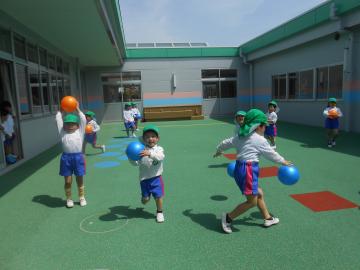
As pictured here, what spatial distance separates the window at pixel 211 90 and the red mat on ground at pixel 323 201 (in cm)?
1653

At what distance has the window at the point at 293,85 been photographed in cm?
1536

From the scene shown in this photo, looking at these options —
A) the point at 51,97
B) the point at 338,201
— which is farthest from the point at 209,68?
the point at 338,201

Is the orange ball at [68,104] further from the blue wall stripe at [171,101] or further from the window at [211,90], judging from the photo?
the window at [211,90]

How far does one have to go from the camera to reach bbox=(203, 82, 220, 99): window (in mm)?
20984

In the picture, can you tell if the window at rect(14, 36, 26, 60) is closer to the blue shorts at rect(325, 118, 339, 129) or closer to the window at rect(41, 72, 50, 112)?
the window at rect(41, 72, 50, 112)

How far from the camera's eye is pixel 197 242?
3441mm

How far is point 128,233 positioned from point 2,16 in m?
6.56

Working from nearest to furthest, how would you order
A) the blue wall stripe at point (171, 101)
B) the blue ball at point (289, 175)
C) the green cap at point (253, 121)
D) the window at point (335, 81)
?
the green cap at point (253, 121) → the blue ball at point (289, 175) → the window at point (335, 81) → the blue wall stripe at point (171, 101)

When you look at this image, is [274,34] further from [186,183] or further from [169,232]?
[169,232]

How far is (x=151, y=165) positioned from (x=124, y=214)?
3.39 ft

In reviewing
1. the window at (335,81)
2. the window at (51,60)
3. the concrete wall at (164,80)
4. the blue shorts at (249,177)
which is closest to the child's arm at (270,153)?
the blue shorts at (249,177)

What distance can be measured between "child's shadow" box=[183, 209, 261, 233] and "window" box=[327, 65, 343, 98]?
10.6 meters

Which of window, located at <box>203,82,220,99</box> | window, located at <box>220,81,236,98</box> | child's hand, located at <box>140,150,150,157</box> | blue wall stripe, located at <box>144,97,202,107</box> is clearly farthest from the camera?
window, located at <box>220,81,236,98</box>

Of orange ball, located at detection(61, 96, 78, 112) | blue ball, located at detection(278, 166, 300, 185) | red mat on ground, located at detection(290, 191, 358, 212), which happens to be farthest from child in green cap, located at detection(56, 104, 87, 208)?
red mat on ground, located at detection(290, 191, 358, 212)
